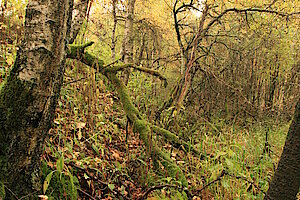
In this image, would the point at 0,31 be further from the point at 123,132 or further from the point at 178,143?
the point at 178,143

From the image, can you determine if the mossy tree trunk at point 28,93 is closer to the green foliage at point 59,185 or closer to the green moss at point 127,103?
the green foliage at point 59,185

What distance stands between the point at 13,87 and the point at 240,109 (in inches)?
264

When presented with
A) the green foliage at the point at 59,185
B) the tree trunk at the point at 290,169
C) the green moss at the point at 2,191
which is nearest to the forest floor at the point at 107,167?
the green foliage at the point at 59,185

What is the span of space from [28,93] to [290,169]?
203cm

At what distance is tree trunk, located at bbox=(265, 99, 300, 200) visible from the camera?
1.86m

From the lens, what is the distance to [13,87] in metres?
1.50

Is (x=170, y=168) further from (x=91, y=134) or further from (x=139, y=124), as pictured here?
(x=91, y=134)

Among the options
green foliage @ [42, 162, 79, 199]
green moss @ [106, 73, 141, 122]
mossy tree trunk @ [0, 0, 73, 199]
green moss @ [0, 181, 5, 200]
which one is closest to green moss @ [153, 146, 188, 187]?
green moss @ [106, 73, 141, 122]

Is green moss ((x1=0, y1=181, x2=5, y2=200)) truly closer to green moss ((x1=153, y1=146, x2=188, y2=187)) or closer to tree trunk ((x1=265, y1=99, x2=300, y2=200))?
green moss ((x1=153, y1=146, x2=188, y2=187))

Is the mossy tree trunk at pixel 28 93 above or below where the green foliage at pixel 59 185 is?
above

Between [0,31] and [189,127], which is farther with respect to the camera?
[189,127]

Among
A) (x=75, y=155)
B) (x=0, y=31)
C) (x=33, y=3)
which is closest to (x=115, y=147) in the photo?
(x=75, y=155)

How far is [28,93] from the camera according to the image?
147 centimetres

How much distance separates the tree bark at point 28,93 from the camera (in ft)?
4.84
